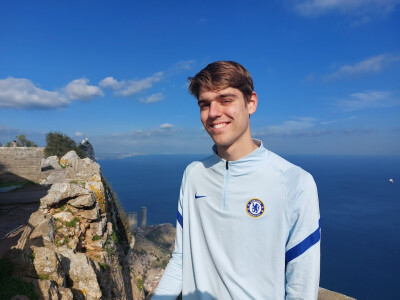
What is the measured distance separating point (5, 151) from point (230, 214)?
55.8 ft

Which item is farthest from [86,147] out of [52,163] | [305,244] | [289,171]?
[305,244]

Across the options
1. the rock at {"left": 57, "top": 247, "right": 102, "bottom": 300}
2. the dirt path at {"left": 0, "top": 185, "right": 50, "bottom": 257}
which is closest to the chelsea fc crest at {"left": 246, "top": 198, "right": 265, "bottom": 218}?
the rock at {"left": 57, "top": 247, "right": 102, "bottom": 300}

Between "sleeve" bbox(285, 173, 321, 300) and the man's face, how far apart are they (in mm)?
519

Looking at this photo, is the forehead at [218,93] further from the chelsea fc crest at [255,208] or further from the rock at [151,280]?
the rock at [151,280]

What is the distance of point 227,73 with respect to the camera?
159 cm

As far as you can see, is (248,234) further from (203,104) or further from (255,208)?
(203,104)

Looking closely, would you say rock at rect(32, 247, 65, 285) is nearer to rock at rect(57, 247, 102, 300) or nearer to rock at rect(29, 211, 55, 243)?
rock at rect(57, 247, 102, 300)

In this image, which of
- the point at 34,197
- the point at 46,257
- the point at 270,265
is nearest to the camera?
the point at 270,265

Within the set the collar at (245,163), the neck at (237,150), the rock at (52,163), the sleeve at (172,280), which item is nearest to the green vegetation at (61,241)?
the sleeve at (172,280)

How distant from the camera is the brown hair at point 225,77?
5.21 feet

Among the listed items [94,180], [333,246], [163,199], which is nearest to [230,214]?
[94,180]

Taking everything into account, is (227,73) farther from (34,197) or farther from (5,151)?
(5,151)

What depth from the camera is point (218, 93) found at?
63.6 inches

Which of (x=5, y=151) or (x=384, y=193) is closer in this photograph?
(x=5, y=151)
